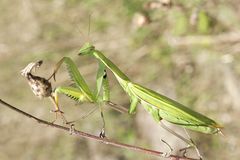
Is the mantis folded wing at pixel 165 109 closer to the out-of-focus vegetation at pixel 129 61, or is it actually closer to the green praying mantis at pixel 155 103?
the green praying mantis at pixel 155 103

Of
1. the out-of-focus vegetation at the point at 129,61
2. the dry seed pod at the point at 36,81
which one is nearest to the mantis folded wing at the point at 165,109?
the dry seed pod at the point at 36,81

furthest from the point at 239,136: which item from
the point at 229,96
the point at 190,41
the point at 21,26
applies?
the point at 21,26

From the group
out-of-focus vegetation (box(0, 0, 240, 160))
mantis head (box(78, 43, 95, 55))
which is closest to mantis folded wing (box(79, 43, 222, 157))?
mantis head (box(78, 43, 95, 55))

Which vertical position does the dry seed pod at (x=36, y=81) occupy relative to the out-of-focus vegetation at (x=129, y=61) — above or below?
below

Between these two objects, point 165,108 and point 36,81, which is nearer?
point 36,81

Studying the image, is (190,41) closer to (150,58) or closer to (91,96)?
(150,58)

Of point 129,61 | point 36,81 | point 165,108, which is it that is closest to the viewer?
point 36,81

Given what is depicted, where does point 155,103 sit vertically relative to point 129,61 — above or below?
below

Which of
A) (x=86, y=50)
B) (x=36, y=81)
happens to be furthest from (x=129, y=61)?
(x=36, y=81)

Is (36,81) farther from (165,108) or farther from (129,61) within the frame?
(129,61)

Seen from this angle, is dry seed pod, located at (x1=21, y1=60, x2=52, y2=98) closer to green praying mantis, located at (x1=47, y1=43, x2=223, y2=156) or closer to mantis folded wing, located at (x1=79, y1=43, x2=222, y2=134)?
green praying mantis, located at (x1=47, y1=43, x2=223, y2=156)
